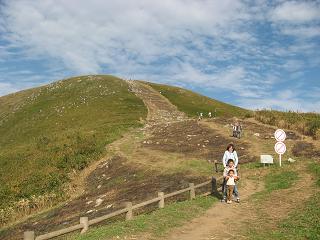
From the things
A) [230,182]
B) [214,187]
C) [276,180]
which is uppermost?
[230,182]

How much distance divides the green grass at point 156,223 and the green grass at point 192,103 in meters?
55.6

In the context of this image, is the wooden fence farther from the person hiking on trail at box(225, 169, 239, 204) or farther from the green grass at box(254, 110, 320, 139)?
the green grass at box(254, 110, 320, 139)

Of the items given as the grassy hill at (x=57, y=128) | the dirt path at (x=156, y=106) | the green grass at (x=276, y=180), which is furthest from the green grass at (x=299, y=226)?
the dirt path at (x=156, y=106)

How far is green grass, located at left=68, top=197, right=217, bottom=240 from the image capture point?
1473cm

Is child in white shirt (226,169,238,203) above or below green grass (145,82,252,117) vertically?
below

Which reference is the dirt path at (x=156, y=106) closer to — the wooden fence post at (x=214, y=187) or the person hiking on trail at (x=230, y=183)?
the wooden fence post at (x=214, y=187)

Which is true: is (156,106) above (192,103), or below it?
below

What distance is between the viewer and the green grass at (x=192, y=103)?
81425 mm

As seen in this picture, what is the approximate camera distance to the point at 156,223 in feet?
52.5

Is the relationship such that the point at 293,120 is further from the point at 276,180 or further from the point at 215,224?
the point at 215,224

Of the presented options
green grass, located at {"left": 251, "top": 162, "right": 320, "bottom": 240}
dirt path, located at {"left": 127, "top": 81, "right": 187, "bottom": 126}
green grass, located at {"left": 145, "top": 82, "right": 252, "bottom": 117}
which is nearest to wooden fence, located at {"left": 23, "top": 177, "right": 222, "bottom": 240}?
green grass, located at {"left": 251, "top": 162, "right": 320, "bottom": 240}

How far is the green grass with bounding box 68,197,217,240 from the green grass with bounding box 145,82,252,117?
5564 centimetres

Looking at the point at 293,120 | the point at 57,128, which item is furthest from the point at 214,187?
the point at 57,128

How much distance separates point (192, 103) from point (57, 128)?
3226 centimetres
